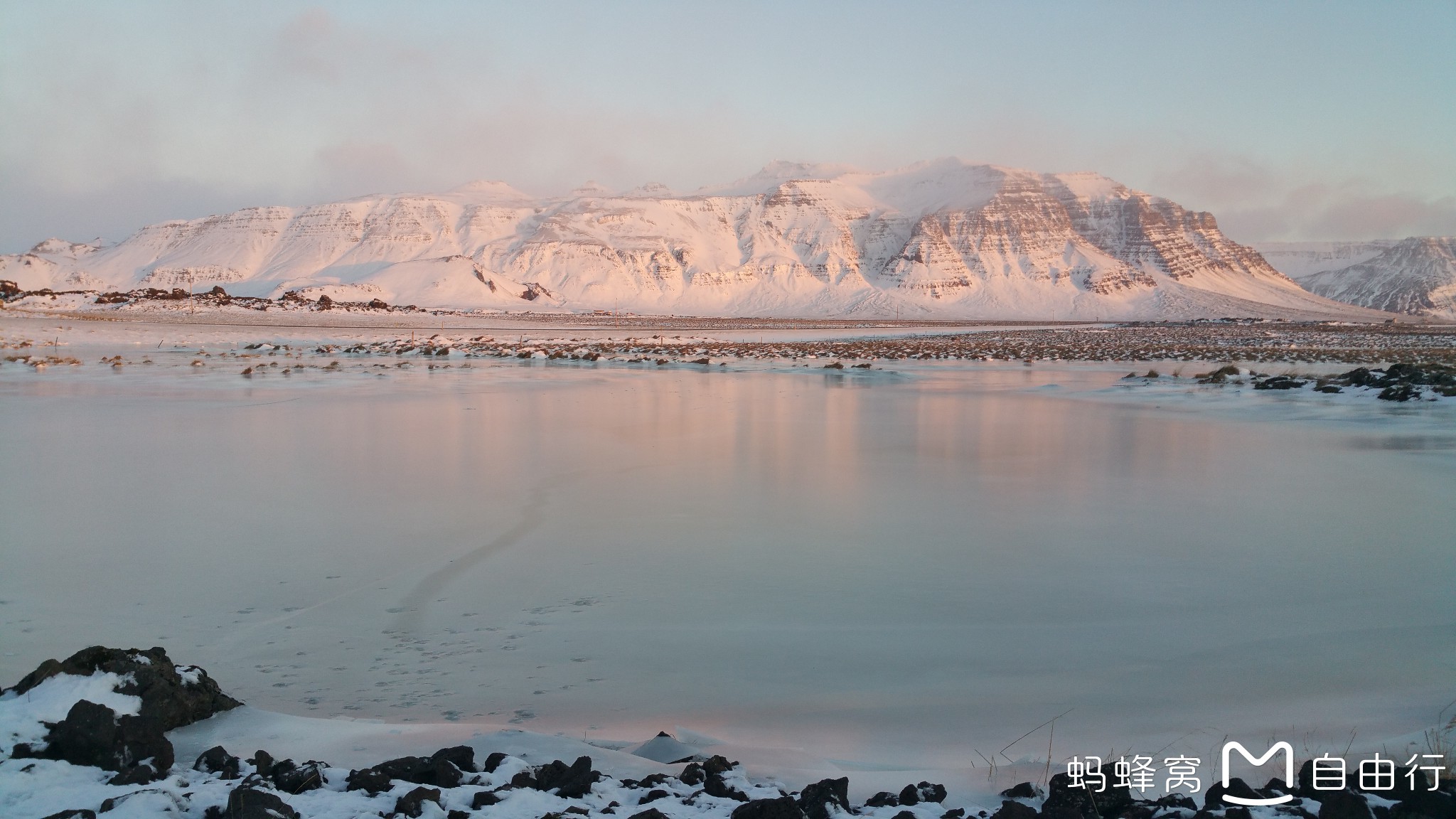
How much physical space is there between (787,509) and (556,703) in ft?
10.7

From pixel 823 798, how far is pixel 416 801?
1.09 meters

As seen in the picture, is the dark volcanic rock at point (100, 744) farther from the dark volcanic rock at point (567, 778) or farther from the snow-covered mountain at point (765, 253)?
the snow-covered mountain at point (765, 253)

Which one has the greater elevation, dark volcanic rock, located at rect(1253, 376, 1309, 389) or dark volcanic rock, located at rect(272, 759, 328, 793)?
dark volcanic rock, located at rect(1253, 376, 1309, 389)

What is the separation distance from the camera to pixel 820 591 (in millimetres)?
4516

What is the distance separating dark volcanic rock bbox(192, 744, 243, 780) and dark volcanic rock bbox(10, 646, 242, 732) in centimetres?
31

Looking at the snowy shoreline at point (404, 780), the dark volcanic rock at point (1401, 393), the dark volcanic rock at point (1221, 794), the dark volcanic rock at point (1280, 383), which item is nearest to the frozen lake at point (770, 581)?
the snowy shoreline at point (404, 780)

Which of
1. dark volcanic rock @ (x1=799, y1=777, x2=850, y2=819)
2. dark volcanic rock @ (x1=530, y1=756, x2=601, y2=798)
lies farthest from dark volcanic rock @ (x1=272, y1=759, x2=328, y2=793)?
dark volcanic rock @ (x1=799, y1=777, x2=850, y2=819)

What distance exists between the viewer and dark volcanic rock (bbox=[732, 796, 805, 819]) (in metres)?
2.29

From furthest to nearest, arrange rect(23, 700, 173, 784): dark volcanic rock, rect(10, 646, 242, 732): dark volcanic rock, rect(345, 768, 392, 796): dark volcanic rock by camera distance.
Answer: rect(10, 646, 242, 732): dark volcanic rock, rect(23, 700, 173, 784): dark volcanic rock, rect(345, 768, 392, 796): dark volcanic rock

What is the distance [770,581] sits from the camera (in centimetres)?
469

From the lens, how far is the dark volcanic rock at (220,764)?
256cm

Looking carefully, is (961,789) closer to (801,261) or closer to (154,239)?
(801,261)

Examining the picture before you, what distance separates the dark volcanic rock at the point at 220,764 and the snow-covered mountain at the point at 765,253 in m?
112

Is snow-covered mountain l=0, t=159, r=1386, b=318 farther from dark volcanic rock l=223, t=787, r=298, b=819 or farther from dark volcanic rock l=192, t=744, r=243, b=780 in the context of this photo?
dark volcanic rock l=223, t=787, r=298, b=819
